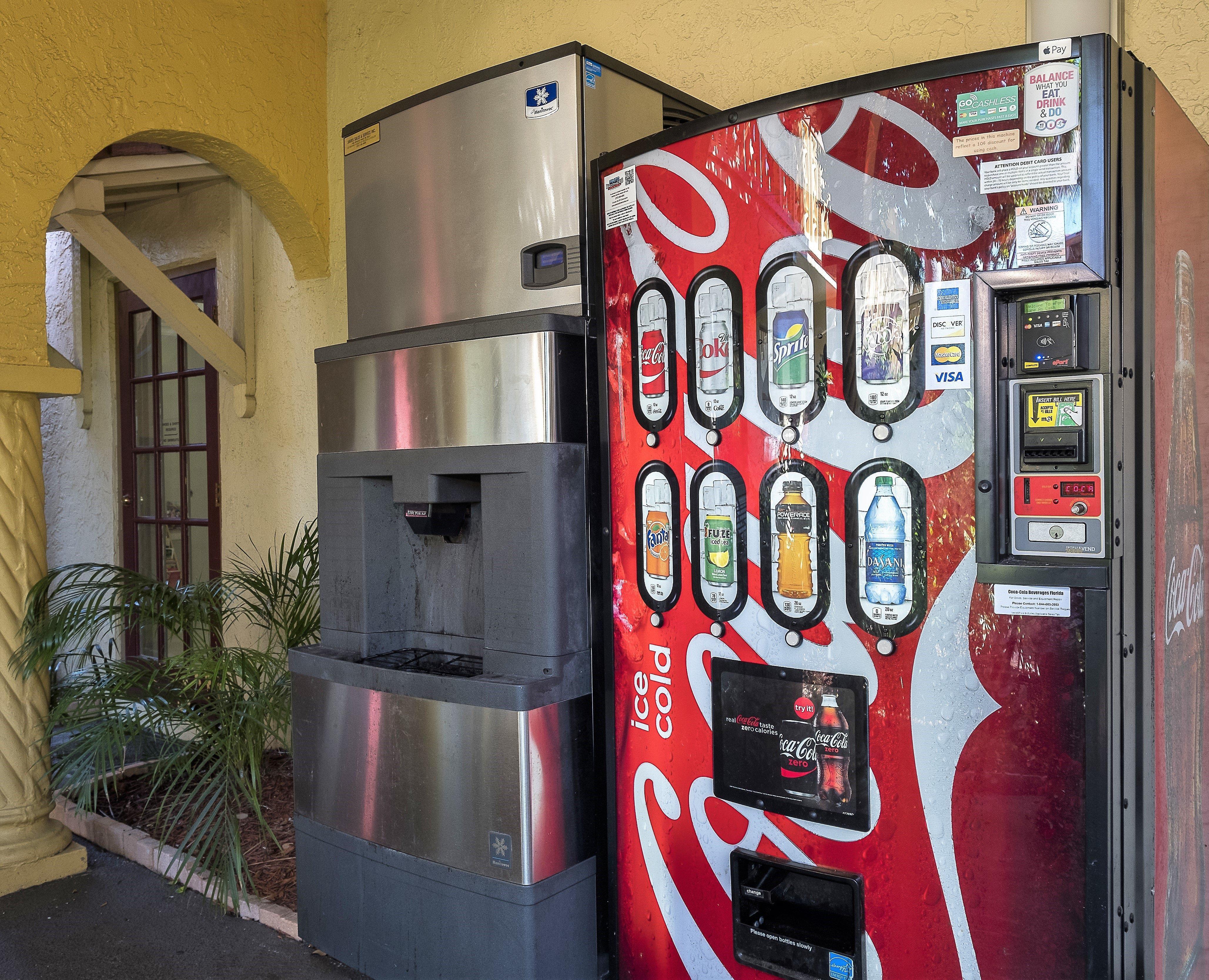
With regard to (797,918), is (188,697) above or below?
above

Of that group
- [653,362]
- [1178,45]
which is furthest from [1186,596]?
[1178,45]

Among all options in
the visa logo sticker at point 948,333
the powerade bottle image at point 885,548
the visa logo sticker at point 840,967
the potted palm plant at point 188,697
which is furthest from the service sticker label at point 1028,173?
the potted palm plant at point 188,697

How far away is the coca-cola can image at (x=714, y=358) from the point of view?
1629mm

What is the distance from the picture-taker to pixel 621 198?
5.78 ft

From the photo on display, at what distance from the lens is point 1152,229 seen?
139cm

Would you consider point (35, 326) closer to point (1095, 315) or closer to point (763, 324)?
point (763, 324)

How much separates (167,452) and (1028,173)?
4.35m

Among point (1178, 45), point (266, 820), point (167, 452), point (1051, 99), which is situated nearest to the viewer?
point (1051, 99)

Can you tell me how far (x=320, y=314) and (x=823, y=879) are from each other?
2.89 m

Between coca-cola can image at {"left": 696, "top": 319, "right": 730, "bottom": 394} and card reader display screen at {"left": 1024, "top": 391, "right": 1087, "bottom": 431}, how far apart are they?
1.64ft

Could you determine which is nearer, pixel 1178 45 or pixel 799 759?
pixel 799 759

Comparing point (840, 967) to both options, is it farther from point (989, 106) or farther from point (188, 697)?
point (188, 697)

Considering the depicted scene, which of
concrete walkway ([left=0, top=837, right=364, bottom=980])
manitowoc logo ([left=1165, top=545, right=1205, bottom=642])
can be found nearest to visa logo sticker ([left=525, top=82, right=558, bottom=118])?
manitowoc logo ([left=1165, top=545, right=1205, bottom=642])

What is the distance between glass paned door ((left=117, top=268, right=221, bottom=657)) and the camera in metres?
4.29
